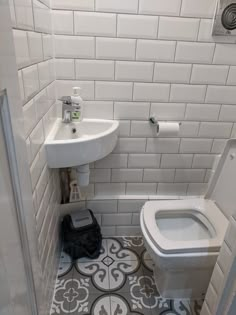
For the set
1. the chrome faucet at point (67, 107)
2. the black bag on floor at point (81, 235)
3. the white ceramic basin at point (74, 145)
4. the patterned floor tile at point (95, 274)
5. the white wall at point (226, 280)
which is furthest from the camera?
the black bag on floor at point (81, 235)

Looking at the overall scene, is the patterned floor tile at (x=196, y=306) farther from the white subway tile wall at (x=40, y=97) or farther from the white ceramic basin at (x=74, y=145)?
the white ceramic basin at (x=74, y=145)

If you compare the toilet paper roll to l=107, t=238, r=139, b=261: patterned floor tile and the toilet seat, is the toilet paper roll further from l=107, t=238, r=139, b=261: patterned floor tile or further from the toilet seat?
l=107, t=238, r=139, b=261: patterned floor tile

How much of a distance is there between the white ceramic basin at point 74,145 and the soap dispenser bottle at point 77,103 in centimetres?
5

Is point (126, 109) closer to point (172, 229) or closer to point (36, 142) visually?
point (36, 142)

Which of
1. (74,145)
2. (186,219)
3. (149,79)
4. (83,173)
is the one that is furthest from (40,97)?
(186,219)

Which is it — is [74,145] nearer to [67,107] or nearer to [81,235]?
[67,107]

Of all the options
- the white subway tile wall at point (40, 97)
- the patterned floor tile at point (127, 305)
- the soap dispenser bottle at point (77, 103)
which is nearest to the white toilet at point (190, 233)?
the patterned floor tile at point (127, 305)

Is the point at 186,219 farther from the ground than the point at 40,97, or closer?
closer

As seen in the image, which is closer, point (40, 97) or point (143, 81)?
point (40, 97)

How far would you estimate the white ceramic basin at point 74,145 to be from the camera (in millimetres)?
1154

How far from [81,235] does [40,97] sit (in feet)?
3.10

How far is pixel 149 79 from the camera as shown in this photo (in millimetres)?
1384

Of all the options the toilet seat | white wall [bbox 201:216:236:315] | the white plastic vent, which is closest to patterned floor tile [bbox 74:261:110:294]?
the toilet seat

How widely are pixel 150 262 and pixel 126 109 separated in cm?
102
